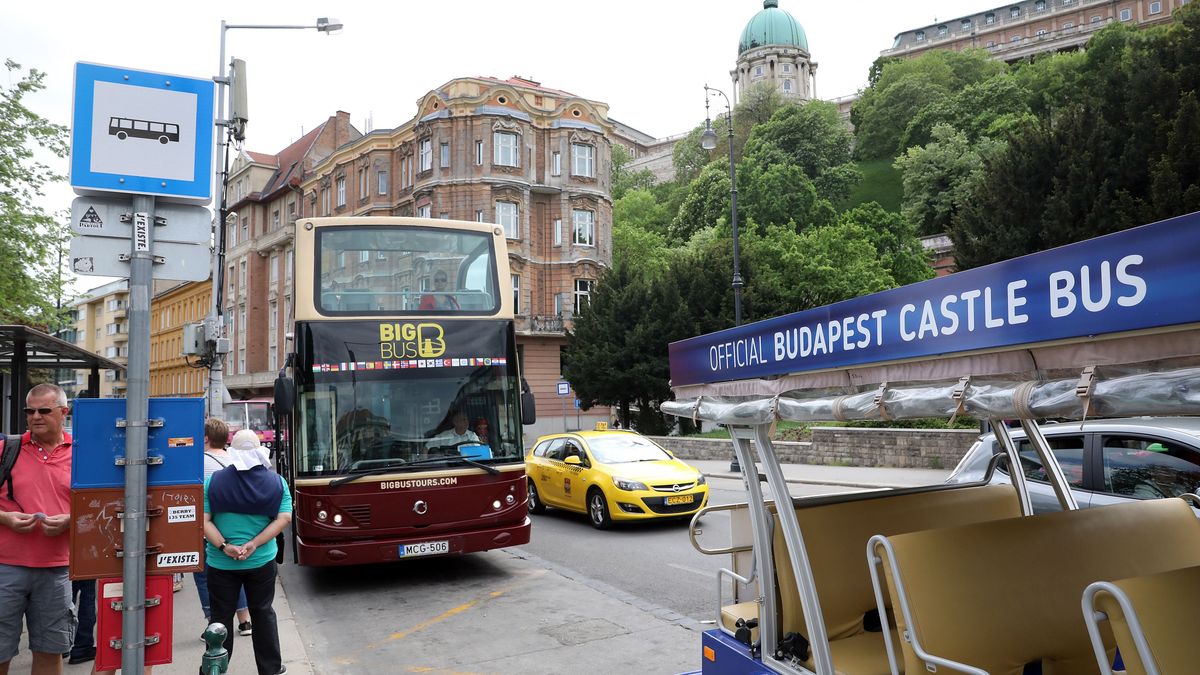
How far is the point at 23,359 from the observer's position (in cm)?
1073

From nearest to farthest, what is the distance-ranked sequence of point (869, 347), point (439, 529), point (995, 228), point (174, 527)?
point (869, 347)
point (174, 527)
point (439, 529)
point (995, 228)

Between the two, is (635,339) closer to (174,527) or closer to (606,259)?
(606,259)

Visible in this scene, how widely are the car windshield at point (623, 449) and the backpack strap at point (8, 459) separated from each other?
30.8ft

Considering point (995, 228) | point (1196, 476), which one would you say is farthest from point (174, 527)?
point (995, 228)

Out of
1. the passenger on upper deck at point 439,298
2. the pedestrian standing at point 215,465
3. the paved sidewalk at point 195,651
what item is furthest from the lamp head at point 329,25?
the paved sidewalk at point 195,651

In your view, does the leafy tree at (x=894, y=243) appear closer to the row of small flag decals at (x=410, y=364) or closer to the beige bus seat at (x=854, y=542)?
the row of small flag decals at (x=410, y=364)

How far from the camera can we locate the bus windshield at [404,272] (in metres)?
9.22

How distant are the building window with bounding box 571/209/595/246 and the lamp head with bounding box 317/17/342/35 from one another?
31.1m

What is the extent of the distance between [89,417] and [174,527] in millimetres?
607

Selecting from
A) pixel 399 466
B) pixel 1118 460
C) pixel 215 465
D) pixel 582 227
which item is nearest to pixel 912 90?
pixel 582 227

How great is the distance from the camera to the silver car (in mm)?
6125

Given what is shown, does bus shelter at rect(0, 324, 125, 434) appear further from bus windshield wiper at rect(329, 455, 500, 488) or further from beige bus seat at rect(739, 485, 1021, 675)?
beige bus seat at rect(739, 485, 1021, 675)

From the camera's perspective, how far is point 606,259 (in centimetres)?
5022

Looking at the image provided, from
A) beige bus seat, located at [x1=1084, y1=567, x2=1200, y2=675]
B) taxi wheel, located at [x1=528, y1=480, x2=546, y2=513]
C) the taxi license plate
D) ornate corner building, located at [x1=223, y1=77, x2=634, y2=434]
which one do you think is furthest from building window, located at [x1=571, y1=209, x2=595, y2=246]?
beige bus seat, located at [x1=1084, y1=567, x2=1200, y2=675]
